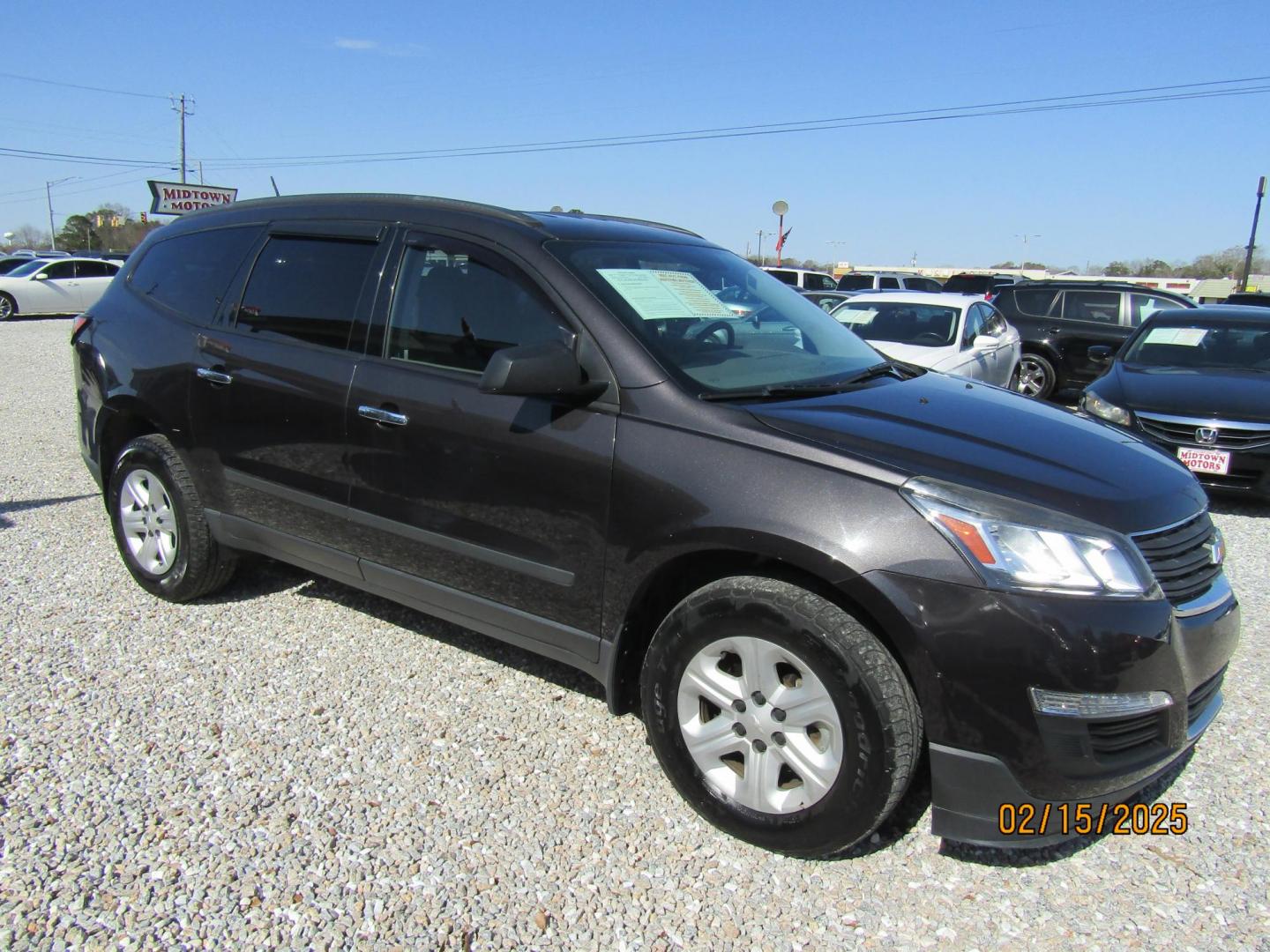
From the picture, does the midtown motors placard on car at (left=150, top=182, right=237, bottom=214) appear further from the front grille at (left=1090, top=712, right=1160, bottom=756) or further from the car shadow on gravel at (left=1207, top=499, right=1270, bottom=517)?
the front grille at (left=1090, top=712, right=1160, bottom=756)

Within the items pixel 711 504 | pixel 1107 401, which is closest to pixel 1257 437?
pixel 1107 401

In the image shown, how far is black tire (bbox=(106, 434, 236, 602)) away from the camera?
13.2 ft

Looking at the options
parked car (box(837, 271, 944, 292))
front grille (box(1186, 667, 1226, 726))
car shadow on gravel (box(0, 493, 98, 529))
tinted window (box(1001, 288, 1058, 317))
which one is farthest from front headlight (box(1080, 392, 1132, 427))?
parked car (box(837, 271, 944, 292))

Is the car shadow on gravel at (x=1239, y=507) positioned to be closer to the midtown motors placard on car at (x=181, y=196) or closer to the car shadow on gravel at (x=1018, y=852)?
the car shadow on gravel at (x=1018, y=852)

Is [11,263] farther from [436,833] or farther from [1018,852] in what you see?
[1018,852]

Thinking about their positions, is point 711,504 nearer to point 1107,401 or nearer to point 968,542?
point 968,542

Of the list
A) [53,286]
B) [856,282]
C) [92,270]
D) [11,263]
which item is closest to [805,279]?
[856,282]

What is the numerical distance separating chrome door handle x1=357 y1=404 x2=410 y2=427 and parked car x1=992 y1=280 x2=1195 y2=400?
11104 mm

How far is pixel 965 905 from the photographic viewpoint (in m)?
2.42

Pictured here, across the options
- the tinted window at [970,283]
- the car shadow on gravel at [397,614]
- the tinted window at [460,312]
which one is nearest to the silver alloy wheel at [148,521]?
the car shadow on gravel at [397,614]

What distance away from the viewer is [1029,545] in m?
2.27

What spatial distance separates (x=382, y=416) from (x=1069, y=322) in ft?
38.4

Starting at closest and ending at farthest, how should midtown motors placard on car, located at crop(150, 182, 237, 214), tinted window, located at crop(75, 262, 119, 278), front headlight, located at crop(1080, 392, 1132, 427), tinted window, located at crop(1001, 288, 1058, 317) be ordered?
front headlight, located at crop(1080, 392, 1132, 427) → tinted window, located at crop(1001, 288, 1058, 317) → midtown motors placard on car, located at crop(150, 182, 237, 214) → tinted window, located at crop(75, 262, 119, 278)
